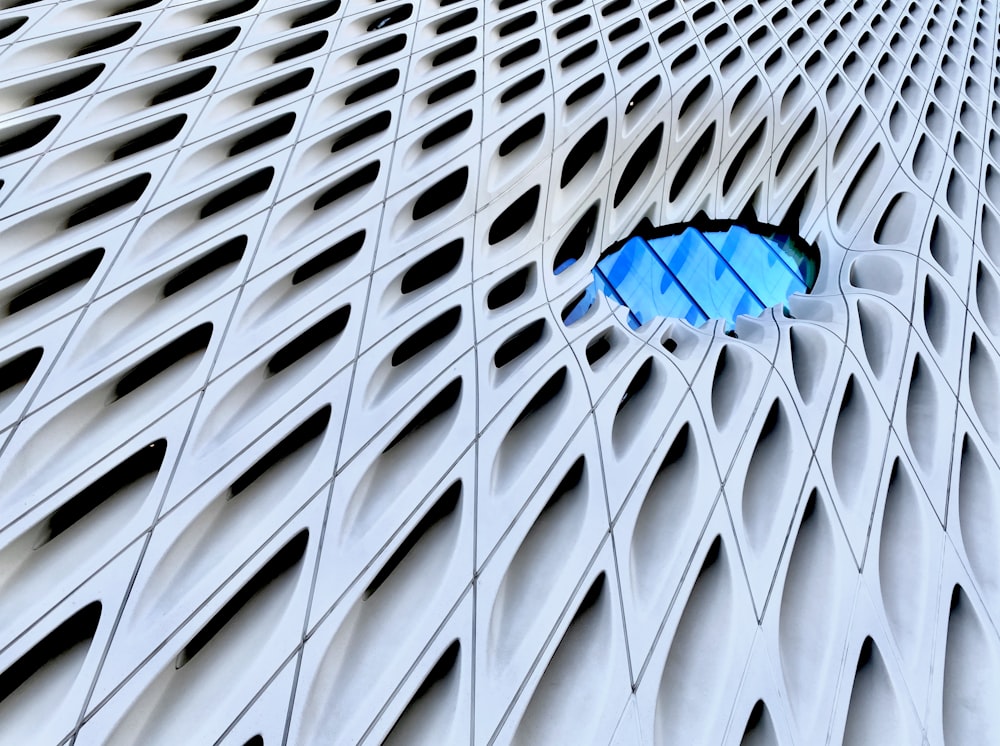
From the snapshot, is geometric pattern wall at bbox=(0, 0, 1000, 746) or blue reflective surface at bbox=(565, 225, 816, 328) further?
blue reflective surface at bbox=(565, 225, 816, 328)

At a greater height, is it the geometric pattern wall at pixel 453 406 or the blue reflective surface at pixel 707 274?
the blue reflective surface at pixel 707 274

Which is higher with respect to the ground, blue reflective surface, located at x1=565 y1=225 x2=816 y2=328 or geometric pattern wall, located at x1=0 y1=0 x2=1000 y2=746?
blue reflective surface, located at x1=565 y1=225 x2=816 y2=328

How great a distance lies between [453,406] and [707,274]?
901 centimetres

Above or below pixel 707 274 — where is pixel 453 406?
below

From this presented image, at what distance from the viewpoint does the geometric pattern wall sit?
271 inches

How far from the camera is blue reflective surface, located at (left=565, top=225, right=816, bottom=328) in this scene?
1491cm

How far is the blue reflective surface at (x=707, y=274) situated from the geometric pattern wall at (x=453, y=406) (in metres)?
0.73

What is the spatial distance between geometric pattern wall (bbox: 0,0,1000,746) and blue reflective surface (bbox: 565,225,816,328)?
0.73m

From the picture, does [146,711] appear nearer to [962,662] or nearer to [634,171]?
[962,662]

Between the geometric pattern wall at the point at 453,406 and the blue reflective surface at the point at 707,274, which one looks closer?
the geometric pattern wall at the point at 453,406

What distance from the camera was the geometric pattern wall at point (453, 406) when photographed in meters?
6.88

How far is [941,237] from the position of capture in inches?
561

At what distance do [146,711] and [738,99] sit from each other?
15.6 metres

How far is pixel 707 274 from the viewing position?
15.7 metres
